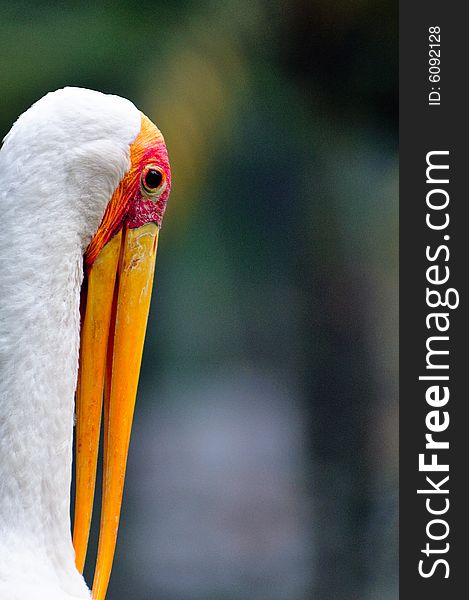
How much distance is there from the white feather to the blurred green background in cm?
415

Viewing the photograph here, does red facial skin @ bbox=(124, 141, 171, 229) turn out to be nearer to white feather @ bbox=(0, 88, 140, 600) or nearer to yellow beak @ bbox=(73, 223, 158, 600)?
yellow beak @ bbox=(73, 223, 158, 600)

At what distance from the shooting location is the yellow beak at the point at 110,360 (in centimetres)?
197

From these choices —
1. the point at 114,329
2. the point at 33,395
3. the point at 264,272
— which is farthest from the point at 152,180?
the point at 264,272

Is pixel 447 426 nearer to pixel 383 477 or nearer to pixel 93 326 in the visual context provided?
pixel 93 326

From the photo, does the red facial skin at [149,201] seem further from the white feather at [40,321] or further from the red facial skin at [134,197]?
the white feather at [40,321]

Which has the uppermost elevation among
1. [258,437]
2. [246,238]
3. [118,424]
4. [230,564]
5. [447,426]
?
[246,238]

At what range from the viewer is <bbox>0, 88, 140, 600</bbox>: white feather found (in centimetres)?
178

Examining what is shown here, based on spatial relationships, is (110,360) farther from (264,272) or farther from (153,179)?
(264,272)

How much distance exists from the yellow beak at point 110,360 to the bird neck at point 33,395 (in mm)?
139

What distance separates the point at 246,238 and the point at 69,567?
5.44m

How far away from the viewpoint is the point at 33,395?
1.79m

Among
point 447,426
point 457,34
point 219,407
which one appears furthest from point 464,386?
point 219,407

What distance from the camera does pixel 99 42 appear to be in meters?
6.40

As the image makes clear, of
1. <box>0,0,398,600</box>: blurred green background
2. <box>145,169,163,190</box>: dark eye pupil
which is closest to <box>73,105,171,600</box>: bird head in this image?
<box>145,169,163,190</box>: dark eye pupil
